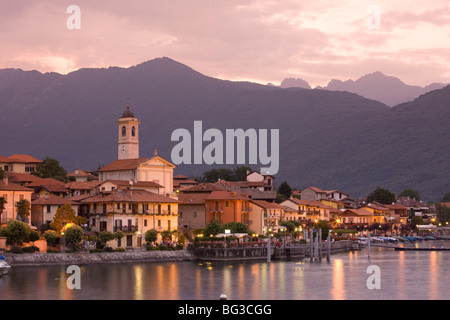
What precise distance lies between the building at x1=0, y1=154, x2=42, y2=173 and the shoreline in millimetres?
60441

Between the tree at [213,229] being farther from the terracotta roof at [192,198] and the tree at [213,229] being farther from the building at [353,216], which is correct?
the building at [353,216]

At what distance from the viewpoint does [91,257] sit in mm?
89938

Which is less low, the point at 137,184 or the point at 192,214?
the point at 137,184

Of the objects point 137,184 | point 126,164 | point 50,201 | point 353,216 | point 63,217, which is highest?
point 126,164

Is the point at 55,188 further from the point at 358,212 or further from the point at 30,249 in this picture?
the point at 358,212

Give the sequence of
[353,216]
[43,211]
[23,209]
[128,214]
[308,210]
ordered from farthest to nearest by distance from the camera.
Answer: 1. [353,216]
2. [308,210]
3. [128,214]
4. [43,211]
5. [23,209]

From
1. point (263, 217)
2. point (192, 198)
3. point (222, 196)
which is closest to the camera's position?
point (222, 196)

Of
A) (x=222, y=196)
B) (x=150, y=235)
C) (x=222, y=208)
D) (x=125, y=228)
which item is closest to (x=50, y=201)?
(x=125, y=228)

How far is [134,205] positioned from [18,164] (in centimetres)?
5616

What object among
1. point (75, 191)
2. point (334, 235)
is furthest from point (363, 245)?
point (75, 191)

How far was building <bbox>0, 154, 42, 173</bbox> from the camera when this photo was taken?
495 feet

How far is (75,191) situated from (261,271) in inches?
1640
